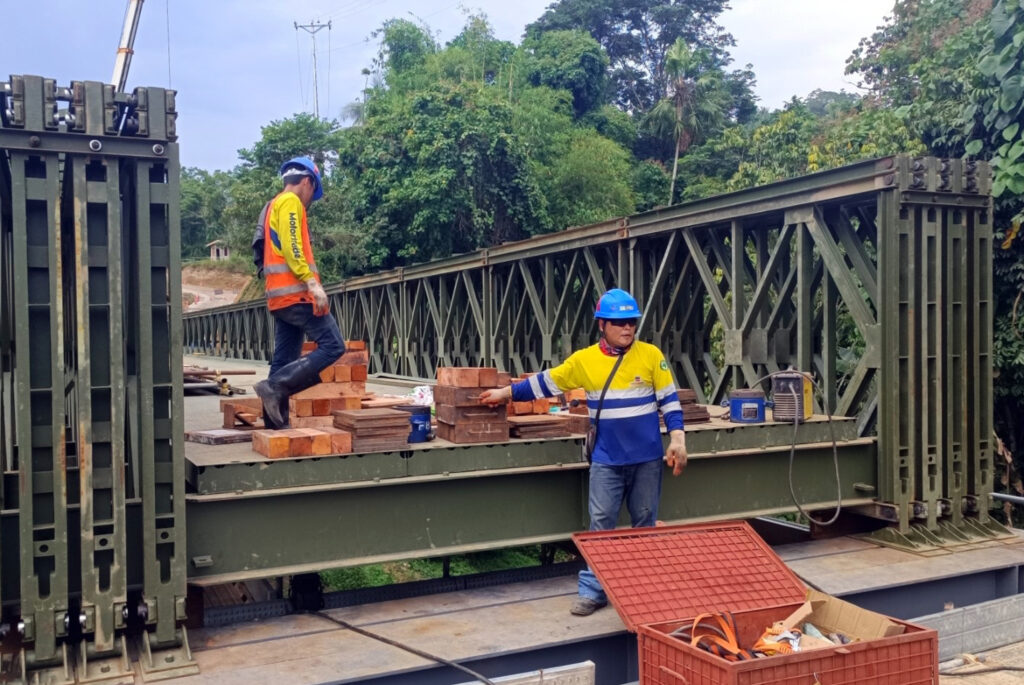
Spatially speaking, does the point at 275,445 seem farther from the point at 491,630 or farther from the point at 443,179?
the point at 443,179

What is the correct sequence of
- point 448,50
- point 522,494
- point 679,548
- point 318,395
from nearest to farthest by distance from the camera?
point 679,548 → point 522,494 → point 318,395 → point 448,50

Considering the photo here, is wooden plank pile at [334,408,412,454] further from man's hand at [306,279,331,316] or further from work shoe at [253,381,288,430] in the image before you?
man's hand at [306,279,331,316]

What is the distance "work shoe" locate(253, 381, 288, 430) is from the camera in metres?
6.09

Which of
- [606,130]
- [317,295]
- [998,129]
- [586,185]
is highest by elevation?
[606,130]

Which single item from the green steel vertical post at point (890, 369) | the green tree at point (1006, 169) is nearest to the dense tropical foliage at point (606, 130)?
the green tree at point (1006, 169)

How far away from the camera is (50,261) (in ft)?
15.4

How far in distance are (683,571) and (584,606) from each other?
697 mm

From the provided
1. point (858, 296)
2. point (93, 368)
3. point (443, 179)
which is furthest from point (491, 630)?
point (443, 179)

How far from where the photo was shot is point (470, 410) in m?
6.11

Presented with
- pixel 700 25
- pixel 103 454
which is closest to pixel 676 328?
pixel 103 454

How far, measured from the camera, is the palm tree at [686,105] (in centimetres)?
4862

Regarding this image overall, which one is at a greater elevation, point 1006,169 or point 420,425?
point 1006,169

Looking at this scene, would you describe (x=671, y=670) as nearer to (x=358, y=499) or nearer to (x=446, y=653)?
(x=446, y=653)

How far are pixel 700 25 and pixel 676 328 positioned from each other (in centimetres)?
5492
